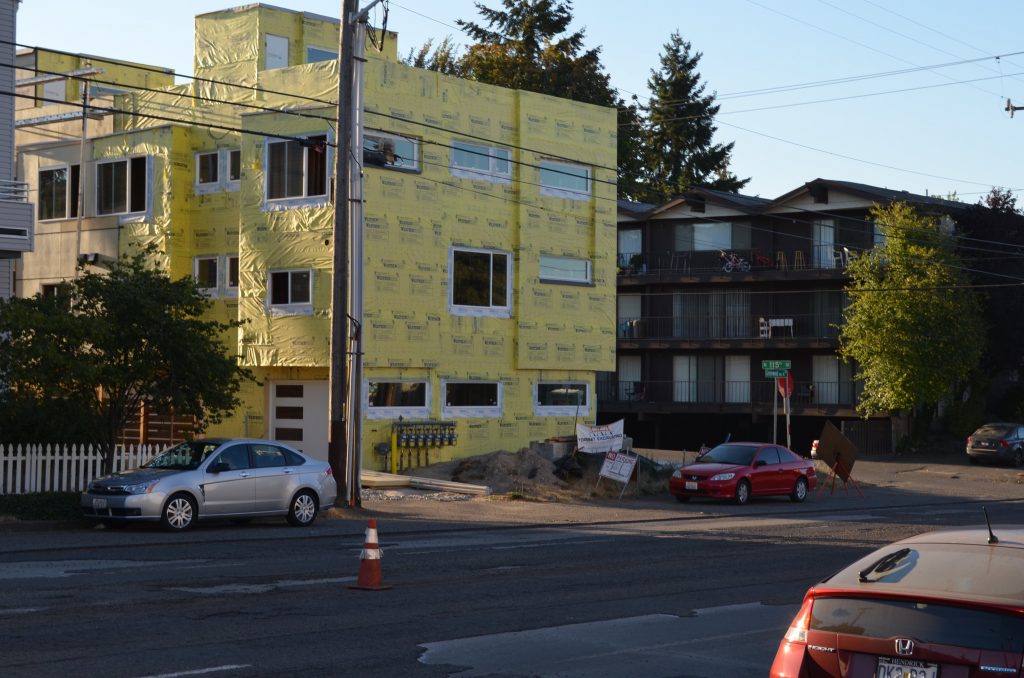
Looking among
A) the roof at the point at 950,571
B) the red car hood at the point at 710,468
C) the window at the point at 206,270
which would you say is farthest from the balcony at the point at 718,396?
the roof at the point at 950,571

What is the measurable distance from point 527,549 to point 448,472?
48.6 ft

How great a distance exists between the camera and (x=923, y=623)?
6.04 metres

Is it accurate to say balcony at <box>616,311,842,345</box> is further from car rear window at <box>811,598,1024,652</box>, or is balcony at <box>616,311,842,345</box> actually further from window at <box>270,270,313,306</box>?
car rear window at <box>811,598,1024,652</box>

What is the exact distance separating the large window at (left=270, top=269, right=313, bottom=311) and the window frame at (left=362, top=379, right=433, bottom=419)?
2797 millimetres

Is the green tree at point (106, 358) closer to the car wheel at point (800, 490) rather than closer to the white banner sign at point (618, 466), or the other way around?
the white banner sign at point (618, 466)

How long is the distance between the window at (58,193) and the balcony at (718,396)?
1170 inches

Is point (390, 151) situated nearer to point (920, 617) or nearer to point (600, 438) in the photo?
point (600, 438)

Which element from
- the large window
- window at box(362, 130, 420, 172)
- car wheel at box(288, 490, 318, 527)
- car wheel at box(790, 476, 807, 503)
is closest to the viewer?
car wheel at box(288, 490, 318, 527)

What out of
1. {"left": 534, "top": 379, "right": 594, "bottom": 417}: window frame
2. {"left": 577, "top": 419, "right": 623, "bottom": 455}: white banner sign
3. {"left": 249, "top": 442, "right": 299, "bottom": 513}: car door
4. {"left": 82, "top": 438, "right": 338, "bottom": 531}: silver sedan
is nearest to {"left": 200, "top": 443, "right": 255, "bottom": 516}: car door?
{"left": 82, "top": 438, "right": 338, "bottom": 531}: silver sedan

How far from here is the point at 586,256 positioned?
39.8 meters

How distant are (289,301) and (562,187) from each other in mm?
9580

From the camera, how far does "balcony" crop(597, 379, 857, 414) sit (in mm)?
55938

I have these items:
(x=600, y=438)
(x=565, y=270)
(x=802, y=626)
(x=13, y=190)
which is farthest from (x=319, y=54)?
(x=802, y=626)

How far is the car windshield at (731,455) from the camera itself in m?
31.0
